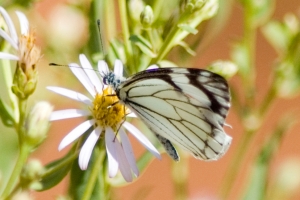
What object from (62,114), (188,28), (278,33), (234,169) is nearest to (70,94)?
(62,114)

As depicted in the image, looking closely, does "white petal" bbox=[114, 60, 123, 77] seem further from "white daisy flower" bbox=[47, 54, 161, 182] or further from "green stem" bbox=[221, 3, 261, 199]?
"green stem" bbox=[221, 3, 261, 199]

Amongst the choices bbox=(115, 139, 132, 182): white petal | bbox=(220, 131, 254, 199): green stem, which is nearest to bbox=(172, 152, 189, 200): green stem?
bbox=(220, 131, 254, 199): green stem

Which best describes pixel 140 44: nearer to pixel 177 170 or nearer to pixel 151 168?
pixel 177 170

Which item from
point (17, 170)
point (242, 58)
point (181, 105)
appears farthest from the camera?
point (242, 58)

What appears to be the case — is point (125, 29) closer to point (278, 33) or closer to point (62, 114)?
point (62, 114)

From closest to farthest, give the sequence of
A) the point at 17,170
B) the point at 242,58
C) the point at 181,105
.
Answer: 1. the point at 17,170
2. the point at 181,105
3. the point at 242,58
